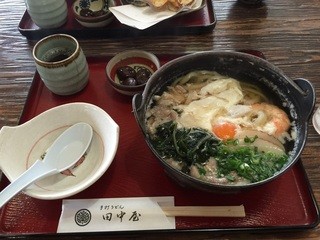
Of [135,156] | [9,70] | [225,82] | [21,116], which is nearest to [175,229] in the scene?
[135,156]

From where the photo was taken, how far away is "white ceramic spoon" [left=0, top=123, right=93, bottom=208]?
112 centimetres

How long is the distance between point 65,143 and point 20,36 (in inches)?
39.9

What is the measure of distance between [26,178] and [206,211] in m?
0.67

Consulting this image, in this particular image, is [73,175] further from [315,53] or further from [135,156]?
[315,53]

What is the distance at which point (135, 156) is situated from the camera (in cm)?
137

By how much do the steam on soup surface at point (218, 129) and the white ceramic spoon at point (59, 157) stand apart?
0.99 ft

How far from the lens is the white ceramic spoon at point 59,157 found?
1.12m

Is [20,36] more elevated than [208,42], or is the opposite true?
[20,36]

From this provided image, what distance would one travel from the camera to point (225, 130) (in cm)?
129

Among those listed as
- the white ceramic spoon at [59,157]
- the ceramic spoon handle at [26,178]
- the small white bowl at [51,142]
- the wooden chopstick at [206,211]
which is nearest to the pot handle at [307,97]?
the wooden chopstick at [206,211]

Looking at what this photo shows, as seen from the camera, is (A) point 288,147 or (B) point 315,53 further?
(B) point 315,53

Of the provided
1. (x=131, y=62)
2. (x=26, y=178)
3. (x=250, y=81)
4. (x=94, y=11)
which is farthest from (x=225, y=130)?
(x=94, y=11)

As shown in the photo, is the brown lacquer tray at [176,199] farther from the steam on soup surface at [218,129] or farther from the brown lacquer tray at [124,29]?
the brown lacquer tray at [124,29]

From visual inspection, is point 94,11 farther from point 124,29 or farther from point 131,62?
point 131,62
